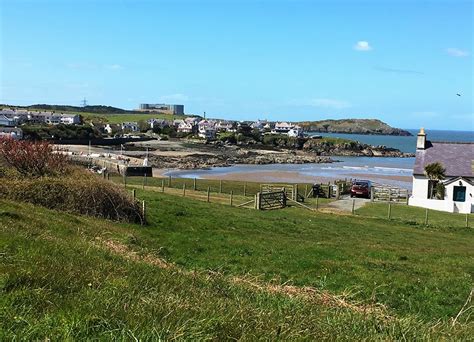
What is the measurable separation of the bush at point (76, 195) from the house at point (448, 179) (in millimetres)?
28307

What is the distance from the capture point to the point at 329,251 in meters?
17.0

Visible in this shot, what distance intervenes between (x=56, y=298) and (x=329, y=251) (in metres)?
12.2

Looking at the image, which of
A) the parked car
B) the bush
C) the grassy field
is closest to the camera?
the bush

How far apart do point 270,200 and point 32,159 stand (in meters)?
18.0

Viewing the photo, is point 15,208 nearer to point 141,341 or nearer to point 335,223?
point 141,341

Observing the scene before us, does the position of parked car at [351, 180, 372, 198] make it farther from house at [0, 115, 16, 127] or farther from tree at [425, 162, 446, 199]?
house at [0, 115, 16, 127]

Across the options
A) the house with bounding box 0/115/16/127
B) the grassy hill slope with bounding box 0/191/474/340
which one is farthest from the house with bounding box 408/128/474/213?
the house with bounding box 0/115/16/127

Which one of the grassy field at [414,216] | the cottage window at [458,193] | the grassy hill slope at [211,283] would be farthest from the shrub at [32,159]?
the cottage window at [458,193]

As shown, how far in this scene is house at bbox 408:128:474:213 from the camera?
4169cm

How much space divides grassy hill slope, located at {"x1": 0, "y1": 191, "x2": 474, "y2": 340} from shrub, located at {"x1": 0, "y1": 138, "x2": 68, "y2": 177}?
16.2 ft

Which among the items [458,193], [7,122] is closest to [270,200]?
[458,193]

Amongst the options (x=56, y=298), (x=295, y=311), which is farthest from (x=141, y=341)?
(x=295, y=311)

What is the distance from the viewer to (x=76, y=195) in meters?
19.9

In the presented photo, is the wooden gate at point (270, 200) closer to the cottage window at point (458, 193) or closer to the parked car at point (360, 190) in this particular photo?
the parked car at point (360, 190)
